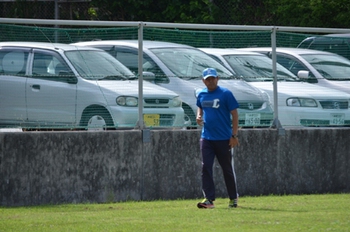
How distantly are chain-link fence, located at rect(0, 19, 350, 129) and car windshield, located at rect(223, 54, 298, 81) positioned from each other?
0.06ft

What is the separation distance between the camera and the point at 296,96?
46.3 feet

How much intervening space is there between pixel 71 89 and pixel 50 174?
1.26m

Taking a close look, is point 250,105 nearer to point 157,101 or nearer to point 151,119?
point 157,101

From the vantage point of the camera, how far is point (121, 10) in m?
24.7

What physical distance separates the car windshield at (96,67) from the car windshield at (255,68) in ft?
7.34

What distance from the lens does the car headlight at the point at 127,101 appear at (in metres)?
12.6

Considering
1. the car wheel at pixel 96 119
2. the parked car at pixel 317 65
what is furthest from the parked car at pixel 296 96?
the car wheel at pixel 96 119

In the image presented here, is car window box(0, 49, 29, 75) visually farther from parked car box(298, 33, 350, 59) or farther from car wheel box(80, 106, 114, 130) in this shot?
parked car box(298, 33, 350, 59)

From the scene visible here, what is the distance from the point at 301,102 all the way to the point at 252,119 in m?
1.01

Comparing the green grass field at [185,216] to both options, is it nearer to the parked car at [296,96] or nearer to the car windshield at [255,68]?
the parked car at [296,96]

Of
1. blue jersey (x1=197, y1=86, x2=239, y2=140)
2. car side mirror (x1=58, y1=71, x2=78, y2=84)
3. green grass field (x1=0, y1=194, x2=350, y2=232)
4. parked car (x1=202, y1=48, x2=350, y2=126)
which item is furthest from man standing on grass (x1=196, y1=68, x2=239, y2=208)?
parked car (x1=202, y1=48, x2=350, y2=126)

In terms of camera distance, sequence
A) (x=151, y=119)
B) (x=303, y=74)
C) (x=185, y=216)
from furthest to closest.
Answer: (x=303, y=74), (x=151, y=119), (x=185, y=216)

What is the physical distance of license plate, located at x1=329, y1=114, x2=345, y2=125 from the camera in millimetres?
14445

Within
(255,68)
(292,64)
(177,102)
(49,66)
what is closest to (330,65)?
(292,64)
